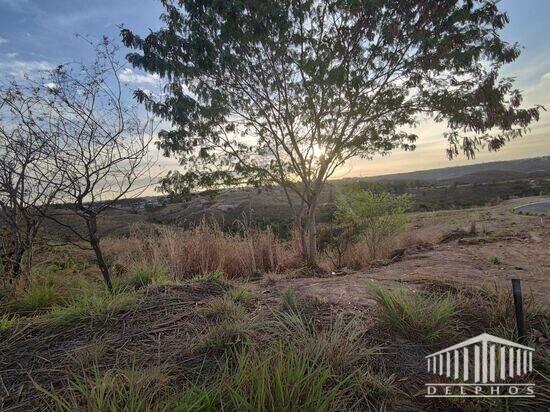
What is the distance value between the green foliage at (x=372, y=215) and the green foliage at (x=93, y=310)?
815 cm

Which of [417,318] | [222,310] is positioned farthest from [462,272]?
[222,310]

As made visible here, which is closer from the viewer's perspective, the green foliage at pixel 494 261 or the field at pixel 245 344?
the field at pixel 245 344

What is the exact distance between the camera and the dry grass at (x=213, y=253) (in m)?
6.73

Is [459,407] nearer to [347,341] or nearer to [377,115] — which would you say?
[347,341]

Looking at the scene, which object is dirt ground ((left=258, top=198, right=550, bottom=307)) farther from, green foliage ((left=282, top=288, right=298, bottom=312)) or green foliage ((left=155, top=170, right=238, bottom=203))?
green foliage ((left=155, top=170, right=238, bottom=203))

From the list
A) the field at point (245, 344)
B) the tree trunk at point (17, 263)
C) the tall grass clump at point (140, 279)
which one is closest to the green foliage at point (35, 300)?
the field at point (245, 344)

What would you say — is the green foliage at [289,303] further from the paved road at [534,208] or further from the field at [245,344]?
the paved road at [534,208]

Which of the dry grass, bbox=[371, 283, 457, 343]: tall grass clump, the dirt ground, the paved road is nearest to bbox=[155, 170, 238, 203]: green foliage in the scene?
the dry grass

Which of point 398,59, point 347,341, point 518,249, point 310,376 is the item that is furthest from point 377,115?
point 310,376
